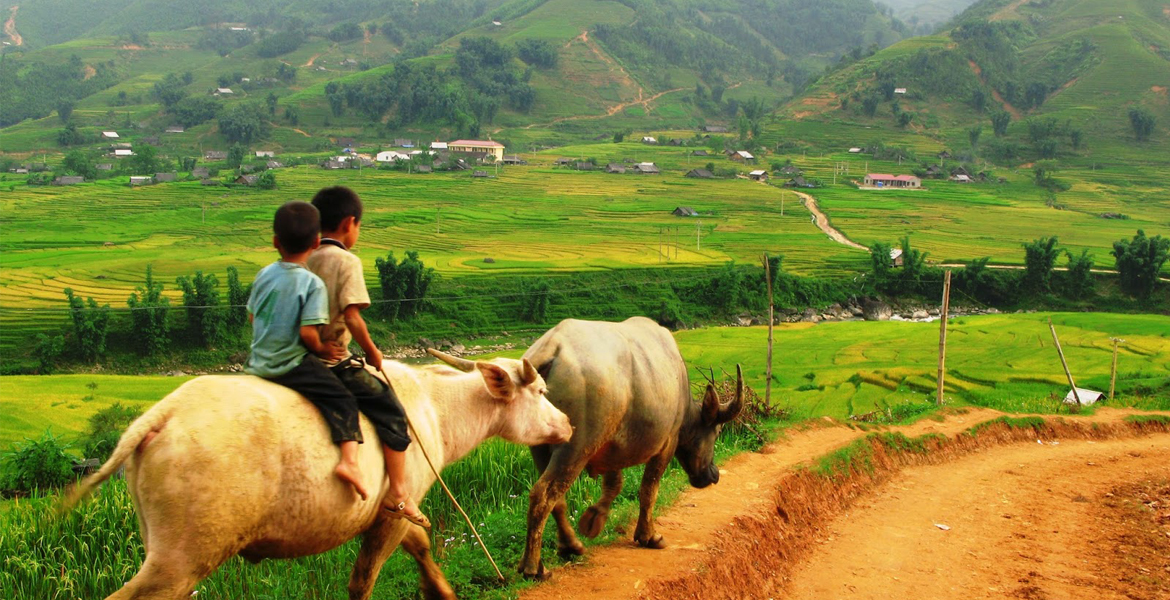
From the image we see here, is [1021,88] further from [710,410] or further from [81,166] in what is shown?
[710,410]

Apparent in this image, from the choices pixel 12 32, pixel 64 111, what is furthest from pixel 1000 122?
pixel 12 32

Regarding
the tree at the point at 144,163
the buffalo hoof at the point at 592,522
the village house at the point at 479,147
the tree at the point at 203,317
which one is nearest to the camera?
the buffalo hoof at the point at 592,522

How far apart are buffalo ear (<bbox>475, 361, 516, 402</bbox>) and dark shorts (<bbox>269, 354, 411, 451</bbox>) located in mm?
717

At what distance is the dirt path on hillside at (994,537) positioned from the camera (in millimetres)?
6684

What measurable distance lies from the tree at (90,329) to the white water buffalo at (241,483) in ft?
86.6

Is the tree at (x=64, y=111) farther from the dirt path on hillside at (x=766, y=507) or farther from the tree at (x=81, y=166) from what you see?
the dirt path on hillside at (x=766, y=507)

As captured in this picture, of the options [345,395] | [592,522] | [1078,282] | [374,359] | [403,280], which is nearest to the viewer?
[345,395]

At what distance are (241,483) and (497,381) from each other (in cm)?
155

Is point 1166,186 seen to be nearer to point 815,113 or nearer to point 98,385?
point 815,113

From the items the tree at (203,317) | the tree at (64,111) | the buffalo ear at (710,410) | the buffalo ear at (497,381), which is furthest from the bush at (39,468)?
the tree at (64,111)

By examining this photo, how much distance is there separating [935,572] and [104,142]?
85.1 metres

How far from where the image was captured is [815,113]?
85.0 meters

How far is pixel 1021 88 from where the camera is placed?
8662 centimetres

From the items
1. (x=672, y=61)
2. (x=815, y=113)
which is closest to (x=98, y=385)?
(x=815, y=113)
